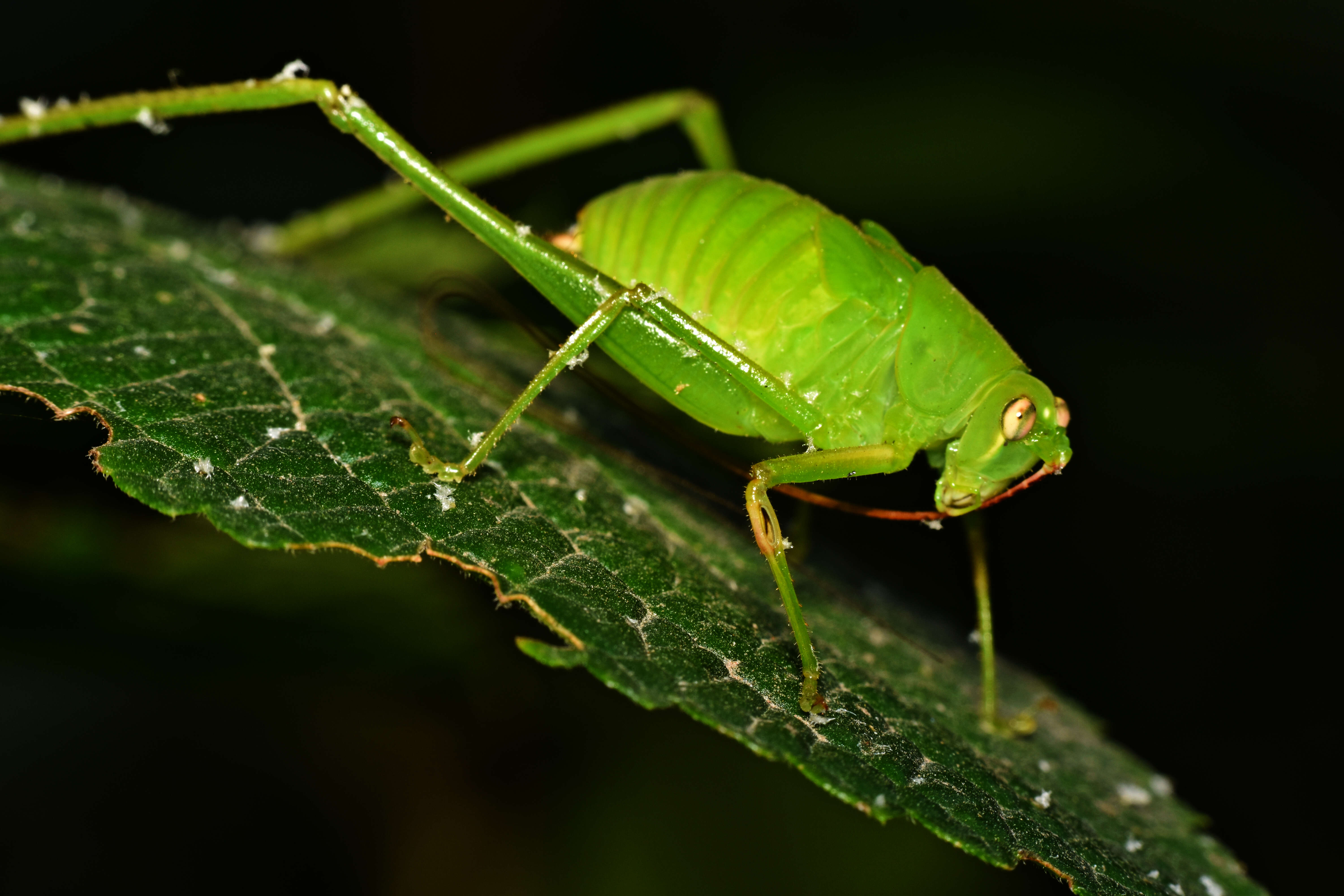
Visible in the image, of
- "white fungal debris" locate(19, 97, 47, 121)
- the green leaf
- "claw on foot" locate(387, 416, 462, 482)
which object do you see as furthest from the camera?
"white fungal debris" locate(19, 97, 47, 121)

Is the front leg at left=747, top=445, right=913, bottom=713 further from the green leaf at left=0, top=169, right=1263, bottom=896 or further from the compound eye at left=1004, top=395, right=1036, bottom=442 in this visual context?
the compound eye at left=1004, top=395, right=1036, bottom=442

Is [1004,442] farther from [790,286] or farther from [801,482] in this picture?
[790,286]

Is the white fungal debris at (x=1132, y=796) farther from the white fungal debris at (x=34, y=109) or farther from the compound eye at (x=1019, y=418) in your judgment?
the white fungal debris at (x=34, y=109)

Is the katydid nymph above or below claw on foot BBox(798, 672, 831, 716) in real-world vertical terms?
above

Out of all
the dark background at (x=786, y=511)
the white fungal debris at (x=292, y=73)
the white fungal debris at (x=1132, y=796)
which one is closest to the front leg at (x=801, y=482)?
the dark background at (x=786, y=511)

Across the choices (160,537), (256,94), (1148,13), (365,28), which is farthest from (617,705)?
(1148,13)

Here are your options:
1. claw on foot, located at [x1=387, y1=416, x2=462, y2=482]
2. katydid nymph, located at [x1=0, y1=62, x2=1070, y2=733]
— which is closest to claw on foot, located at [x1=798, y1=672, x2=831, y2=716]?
katydid nymph, located at [x1=0, y1=62, x2=1070, y2=733]
